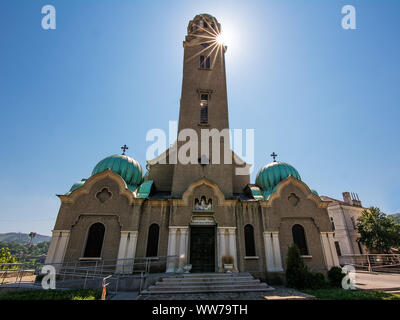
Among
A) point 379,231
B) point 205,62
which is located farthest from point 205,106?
point 379,231

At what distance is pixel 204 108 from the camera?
65.0 feet

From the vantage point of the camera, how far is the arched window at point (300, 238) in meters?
15.1

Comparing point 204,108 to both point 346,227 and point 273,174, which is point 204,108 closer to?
point 273,174

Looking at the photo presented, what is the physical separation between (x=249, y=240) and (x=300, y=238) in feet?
12.7

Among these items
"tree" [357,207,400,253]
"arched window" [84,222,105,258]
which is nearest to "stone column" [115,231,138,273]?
"arched window" [84,222,105,258]

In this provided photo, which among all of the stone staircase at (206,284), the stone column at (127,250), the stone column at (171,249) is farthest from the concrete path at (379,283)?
the stone column at (127,250)

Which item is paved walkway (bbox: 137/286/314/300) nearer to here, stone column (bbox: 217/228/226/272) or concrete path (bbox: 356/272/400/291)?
stone column (bbox: 217/228/226/272)

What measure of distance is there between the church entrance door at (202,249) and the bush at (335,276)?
772cm

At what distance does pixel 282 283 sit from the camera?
13453 mm

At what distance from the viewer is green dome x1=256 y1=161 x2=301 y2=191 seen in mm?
17984

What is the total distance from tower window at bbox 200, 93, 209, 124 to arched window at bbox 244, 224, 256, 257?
31.9ft
